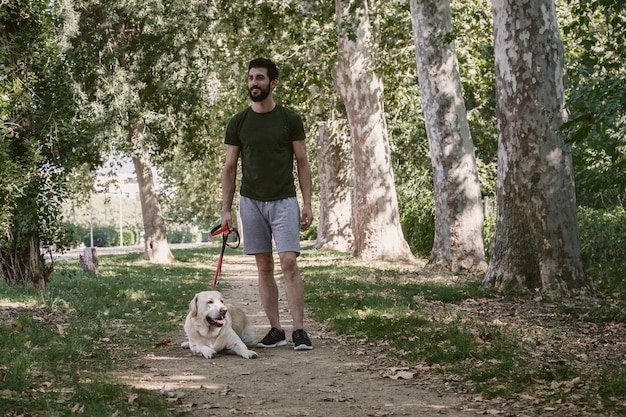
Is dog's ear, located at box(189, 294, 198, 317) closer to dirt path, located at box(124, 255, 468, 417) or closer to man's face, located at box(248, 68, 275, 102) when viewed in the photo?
dirt path, located at box(124, 255, 468, 417)

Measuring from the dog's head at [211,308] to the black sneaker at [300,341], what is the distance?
2.78 ft

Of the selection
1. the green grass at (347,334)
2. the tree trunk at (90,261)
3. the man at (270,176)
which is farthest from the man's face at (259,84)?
the tree trunk at (90,261)

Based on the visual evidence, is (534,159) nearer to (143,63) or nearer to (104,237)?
(143,63)

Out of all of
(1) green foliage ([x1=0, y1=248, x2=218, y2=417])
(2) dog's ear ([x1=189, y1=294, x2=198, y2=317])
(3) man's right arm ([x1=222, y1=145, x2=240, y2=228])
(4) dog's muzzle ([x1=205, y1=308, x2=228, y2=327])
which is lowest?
(1) green foliage ([x1=0, y1=248, x2=218, y2=417])

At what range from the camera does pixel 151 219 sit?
27375mm

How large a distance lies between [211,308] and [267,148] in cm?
162

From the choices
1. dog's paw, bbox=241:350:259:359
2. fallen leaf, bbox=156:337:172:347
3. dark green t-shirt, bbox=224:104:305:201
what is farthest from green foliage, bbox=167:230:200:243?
dog's paw, bbox=241:350:259:359

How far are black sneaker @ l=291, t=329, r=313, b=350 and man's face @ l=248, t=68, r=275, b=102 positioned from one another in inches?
92.7

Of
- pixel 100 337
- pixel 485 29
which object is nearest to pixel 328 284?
pixel 100 337

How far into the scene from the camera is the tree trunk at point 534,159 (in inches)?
420

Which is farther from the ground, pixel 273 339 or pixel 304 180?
pixel 304 180

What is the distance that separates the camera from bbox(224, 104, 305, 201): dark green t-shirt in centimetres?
736

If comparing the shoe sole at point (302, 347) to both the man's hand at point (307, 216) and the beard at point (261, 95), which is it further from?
the beard at point (261, 95)

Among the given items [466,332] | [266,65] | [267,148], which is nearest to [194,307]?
[267,148]
